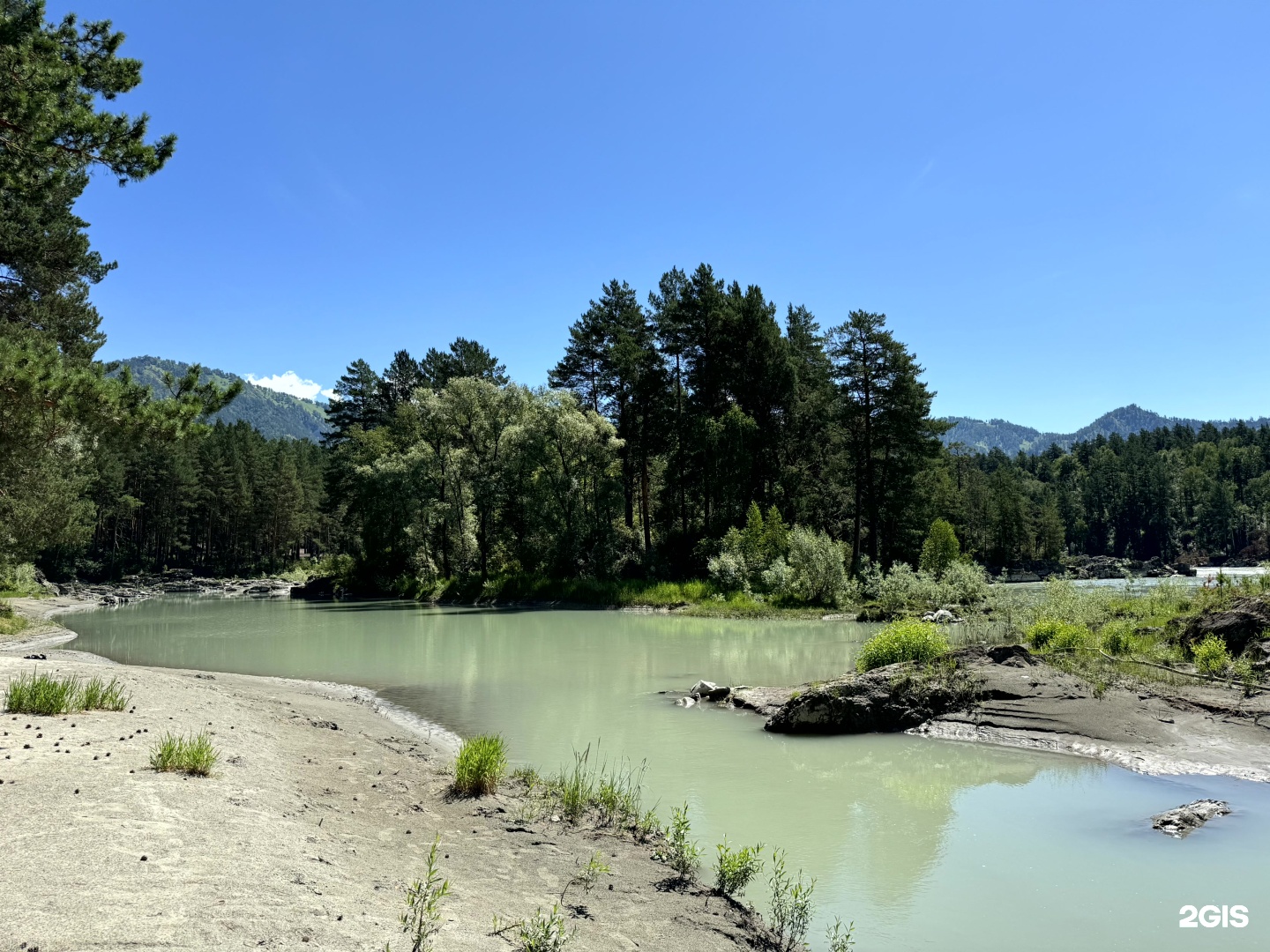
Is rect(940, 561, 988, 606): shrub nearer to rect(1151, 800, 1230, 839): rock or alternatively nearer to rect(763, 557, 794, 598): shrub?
rect(763, 557, 794, 598): shrub

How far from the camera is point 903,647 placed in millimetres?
14922

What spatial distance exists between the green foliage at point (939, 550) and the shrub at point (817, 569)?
4.70m

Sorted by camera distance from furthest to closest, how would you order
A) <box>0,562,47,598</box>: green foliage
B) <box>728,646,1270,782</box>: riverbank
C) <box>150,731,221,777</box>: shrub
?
1. <box>0,562,47,598</box>: green foliage
2. <box>728,646,1270,782</box>: riverbank
3. <box>150,731,221,777</box>: shrub

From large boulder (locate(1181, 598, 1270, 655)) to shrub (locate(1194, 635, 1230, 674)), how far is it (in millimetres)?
353

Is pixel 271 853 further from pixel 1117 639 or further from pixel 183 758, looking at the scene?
pixel 1117 639

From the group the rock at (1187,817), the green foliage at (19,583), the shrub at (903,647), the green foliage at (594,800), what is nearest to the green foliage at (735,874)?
the green foliage at (594,800)

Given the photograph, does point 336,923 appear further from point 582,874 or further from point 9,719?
point 9,719

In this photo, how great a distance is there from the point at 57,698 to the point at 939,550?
1479 inches

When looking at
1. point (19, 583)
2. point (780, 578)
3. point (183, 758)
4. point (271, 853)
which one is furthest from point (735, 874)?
point (19, 583)

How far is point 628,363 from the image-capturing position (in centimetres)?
4988

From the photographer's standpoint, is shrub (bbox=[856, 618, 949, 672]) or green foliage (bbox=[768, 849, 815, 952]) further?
shrub (bbox=[856, 618, 949, 672])

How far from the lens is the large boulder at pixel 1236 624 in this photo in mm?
14359

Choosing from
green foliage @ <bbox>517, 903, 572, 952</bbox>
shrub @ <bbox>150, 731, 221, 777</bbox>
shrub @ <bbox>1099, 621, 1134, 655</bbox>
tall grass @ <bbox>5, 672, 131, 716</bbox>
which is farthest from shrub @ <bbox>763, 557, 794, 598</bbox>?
green foliage @ <bbox>517, 903, 572, 952</bbox>

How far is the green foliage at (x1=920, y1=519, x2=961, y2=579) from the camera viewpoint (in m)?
38.7
